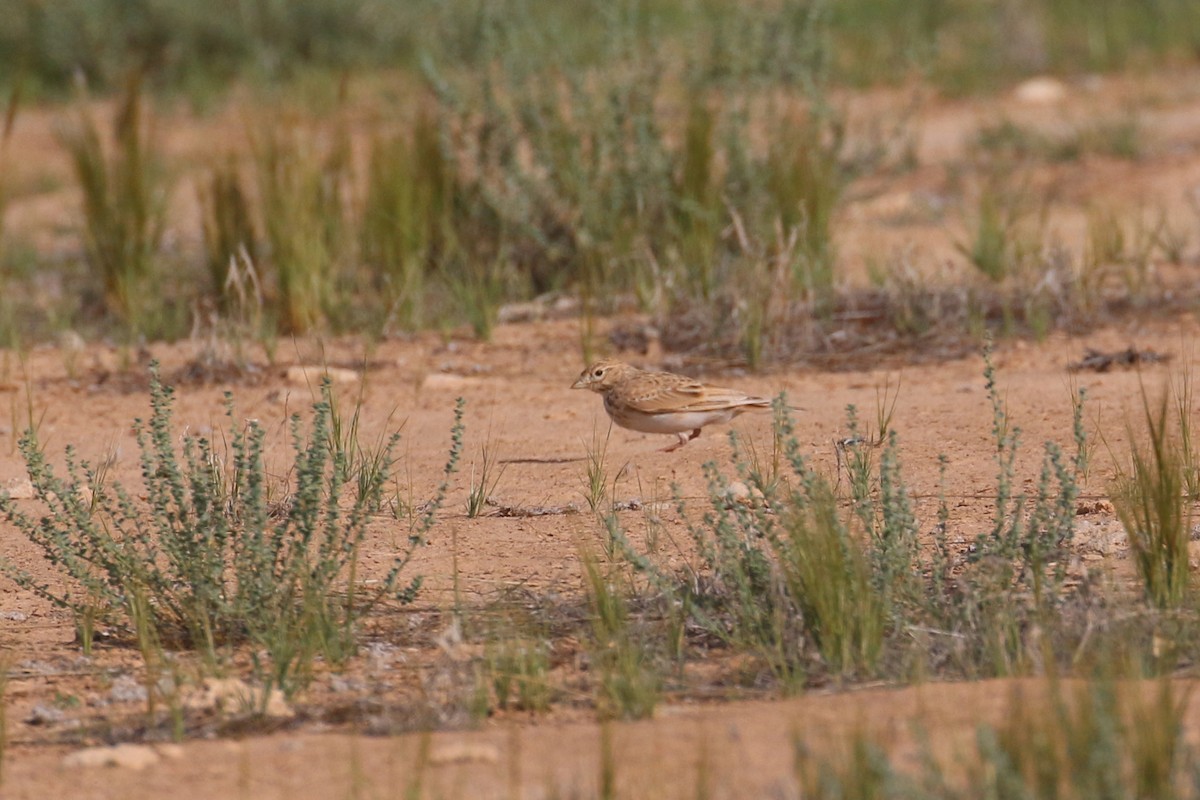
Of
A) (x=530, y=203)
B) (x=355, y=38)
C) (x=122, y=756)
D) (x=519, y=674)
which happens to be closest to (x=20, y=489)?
(x=122, y=756)

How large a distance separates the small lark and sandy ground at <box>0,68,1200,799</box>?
124 millimetres

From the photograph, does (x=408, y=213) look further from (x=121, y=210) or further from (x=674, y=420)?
(x=674, y=420)

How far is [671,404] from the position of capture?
5754mm

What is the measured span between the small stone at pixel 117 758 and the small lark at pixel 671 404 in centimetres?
251

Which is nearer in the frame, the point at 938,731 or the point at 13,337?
the point at 938,731

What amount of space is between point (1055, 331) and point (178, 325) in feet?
11.9

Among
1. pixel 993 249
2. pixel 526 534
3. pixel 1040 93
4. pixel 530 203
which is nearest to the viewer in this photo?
pixel 526 534

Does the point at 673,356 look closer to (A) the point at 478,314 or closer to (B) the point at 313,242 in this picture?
(A) the point at 478,314

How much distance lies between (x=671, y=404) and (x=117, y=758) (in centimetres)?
261

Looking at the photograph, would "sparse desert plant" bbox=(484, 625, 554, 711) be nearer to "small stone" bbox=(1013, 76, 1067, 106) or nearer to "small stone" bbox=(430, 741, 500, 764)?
"small stone" bbox=(430, 741, 500, 764)

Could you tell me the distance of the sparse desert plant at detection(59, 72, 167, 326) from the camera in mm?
8180

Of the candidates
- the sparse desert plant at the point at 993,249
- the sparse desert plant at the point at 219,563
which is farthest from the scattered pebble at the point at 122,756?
the sparse desert plant at the point at 993,249

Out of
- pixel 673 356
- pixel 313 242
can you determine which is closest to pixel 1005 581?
pixel 673 356

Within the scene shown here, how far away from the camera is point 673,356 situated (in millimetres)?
7289
